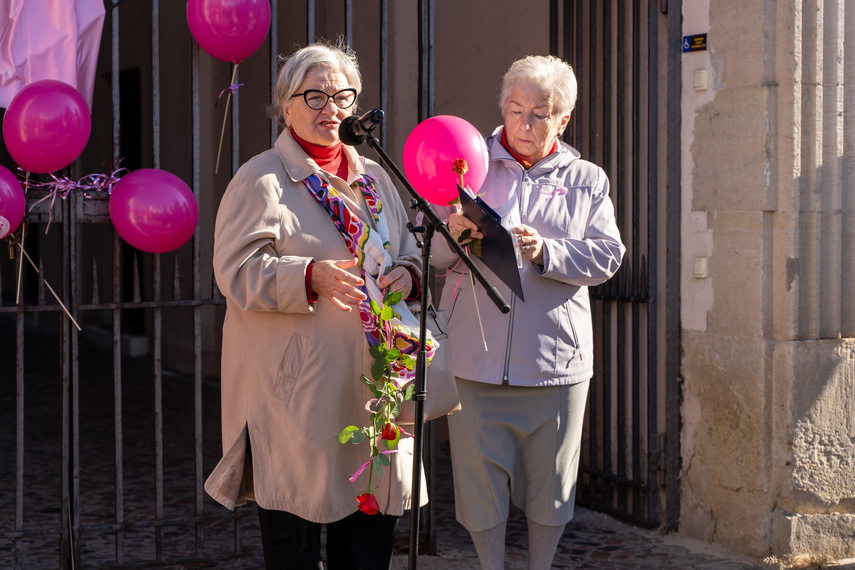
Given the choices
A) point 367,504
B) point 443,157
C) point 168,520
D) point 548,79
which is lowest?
point 168,520

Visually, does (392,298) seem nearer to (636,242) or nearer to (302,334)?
(302,334)

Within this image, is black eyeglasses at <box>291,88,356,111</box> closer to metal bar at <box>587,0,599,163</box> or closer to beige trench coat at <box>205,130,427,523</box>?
beige trench coat at <box>205,130,427,523</box>

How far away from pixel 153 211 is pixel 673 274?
2.46 metres

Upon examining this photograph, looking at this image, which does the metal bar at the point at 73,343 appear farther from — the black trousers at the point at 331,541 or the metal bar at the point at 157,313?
the black trousers at the point at 331,541

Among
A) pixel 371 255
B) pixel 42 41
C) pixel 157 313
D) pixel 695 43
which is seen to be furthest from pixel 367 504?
pixel 695 43

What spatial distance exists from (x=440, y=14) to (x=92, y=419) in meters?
4.16

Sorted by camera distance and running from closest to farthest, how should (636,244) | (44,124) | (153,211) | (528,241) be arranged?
(528,241), (44,124), (153,211), (636,244)

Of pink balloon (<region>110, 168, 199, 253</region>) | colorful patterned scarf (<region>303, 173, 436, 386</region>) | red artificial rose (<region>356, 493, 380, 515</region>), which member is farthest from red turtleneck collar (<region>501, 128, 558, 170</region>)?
red artificial rose (<region>356, 493, 380, 515</region>)

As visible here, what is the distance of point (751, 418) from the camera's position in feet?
14.2

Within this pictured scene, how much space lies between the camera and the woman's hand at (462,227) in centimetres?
279

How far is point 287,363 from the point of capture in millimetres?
2852

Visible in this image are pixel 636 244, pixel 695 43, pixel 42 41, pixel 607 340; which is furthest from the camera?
pixel 607 340

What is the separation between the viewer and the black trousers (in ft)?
9.55

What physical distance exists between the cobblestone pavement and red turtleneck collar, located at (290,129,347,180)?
5.55ft
